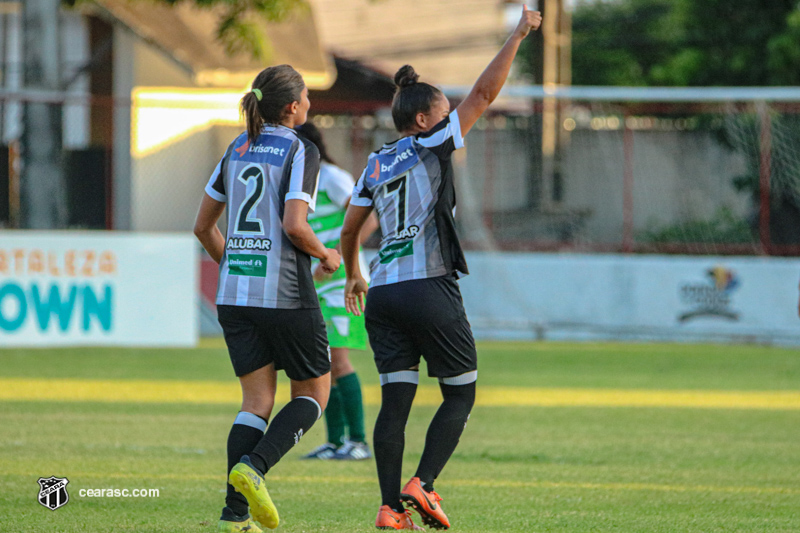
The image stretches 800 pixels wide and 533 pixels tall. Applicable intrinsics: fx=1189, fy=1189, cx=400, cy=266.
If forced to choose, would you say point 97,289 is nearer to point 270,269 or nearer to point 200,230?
point 200,230

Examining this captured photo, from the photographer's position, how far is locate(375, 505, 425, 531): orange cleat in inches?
191

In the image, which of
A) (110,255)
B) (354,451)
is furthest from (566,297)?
(354,451)

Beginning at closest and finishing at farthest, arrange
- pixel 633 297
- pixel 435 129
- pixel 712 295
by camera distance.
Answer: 1. pixel 435 129
2. pixel 712 295
3. pixel 633 297

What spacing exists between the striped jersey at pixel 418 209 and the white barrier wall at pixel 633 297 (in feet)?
36.4

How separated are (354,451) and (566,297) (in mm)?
9655

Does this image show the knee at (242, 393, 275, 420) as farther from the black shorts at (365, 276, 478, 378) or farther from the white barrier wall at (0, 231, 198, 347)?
the white barrier wall at (0, 231, 198, 347)

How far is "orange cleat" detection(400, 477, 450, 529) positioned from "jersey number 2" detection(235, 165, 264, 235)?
1.19 metres

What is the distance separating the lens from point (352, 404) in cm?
714

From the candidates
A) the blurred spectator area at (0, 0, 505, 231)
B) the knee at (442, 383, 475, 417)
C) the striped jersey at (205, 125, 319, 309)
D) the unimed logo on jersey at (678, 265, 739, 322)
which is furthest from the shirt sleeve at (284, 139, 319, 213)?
the unimed logo on jersey at (678, 265, 739, 322)

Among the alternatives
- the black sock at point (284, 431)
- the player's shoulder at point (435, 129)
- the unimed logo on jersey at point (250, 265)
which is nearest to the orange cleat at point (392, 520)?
the black sock at point (284, 431)

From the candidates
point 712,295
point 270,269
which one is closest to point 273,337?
point 270,269

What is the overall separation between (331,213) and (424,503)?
2761mm

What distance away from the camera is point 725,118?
20.8 metres

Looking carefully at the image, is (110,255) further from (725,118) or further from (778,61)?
(778,61)
